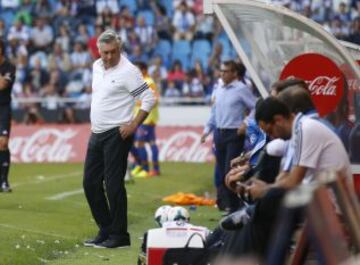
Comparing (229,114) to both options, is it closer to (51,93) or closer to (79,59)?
(51,93)

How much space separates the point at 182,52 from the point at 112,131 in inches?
896

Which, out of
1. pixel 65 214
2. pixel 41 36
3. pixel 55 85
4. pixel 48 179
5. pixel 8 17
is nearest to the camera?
pixel 65 214

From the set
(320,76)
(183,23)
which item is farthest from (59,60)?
(320,76)

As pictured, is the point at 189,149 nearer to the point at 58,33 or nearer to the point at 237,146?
the point at 58,33

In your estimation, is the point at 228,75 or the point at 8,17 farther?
the point at 8,17

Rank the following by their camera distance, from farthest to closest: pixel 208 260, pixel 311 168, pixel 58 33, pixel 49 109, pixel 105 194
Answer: pixel 58 33 < pixel 49 109 < pixel 105 194 < pixel 208 260 < pixel 311 168

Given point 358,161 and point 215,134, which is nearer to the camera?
point 358,161

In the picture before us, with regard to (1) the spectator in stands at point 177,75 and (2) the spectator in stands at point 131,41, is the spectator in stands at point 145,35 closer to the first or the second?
(2) the spectator in stands at point 131,41

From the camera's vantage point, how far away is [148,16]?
37.2m

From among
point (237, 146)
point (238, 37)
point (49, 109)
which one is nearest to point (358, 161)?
point (238, 37)

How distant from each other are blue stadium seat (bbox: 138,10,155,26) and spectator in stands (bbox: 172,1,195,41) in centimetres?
82

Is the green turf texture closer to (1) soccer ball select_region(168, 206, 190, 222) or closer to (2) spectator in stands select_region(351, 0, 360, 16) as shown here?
(1) soccer ball select_region(168, 206, 190, 222)

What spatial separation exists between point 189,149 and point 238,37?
14.8 metres

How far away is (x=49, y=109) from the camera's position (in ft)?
103
